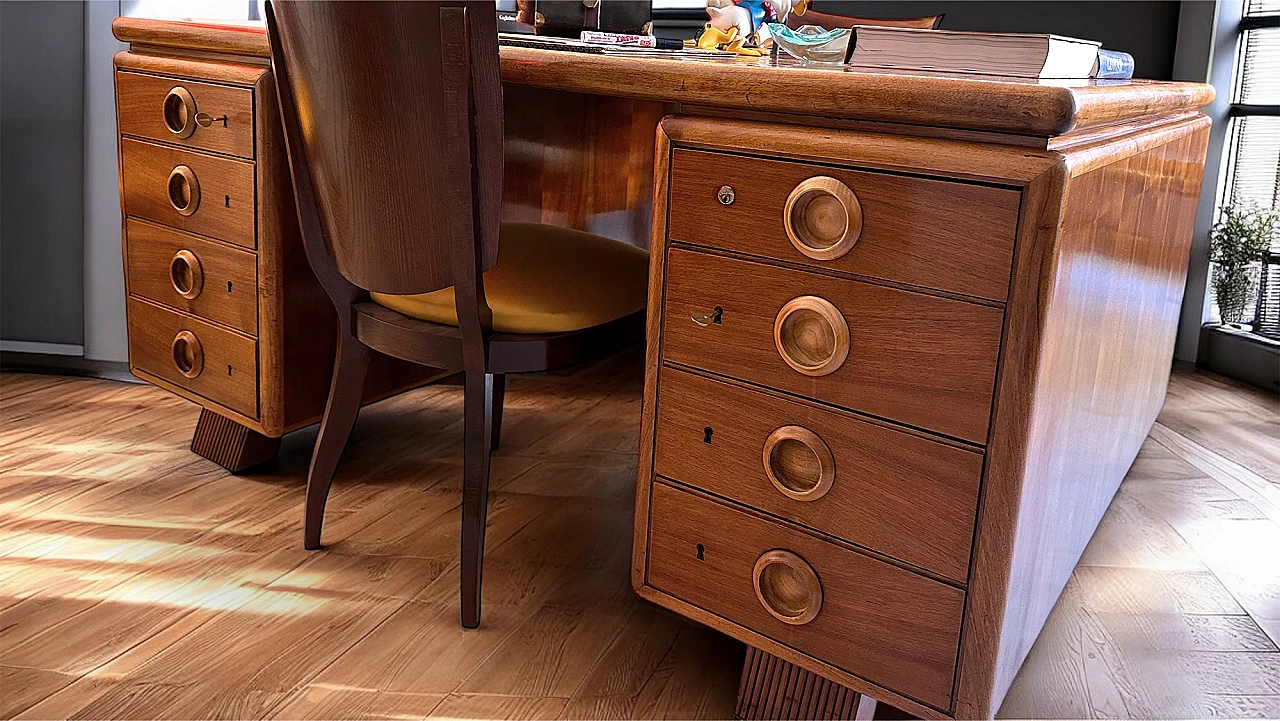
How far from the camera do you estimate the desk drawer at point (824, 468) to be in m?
0.95

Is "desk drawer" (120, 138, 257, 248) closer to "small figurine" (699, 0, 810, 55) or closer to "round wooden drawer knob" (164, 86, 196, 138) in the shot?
"round wooden drawer knob" (164, 86, 196, 138)

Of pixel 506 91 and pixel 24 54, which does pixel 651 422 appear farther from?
pixel 24 54

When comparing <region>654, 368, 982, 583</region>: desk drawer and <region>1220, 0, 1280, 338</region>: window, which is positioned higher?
<region>1220, 0, 1280, 338</region>: window

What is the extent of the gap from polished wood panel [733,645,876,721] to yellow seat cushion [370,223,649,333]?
44 cm

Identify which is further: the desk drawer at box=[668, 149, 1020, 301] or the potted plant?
the potted plant

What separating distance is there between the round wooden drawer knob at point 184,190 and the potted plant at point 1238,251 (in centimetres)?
233

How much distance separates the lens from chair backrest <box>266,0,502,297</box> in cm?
110

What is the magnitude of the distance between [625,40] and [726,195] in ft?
1.90

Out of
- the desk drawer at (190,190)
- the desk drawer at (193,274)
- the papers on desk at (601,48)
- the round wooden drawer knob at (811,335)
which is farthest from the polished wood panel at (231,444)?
the round wooden drawer knob at (811,335)

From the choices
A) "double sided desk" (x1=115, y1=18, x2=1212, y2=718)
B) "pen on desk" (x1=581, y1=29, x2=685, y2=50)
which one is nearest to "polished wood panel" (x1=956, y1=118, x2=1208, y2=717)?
"double sided desk" (x1=115, y1=18, x2=1212, y2=718)

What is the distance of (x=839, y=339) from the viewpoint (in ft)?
3.22

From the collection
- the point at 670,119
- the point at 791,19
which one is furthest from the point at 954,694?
the point at 791,19

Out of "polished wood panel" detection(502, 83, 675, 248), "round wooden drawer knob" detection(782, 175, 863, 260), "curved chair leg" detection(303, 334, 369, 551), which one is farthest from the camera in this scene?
"polished wood panel" detection(502, 83, 675, 248)

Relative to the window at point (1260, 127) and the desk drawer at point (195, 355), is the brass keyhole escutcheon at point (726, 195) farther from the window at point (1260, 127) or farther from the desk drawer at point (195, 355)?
the window at point (1260, 127)
